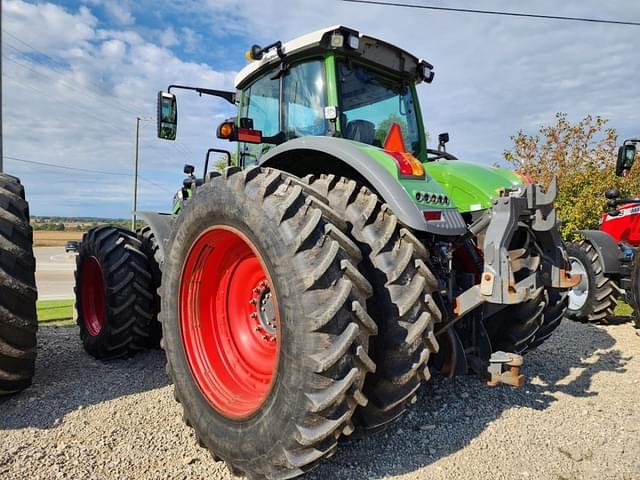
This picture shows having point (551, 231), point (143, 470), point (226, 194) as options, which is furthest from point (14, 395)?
point (551, 231)

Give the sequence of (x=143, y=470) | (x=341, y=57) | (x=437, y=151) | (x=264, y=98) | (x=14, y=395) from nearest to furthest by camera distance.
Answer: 1. (x=143, y=470)
2. (x=14, y=395)
3. (x=341, y=57)
4. (x=264, y=98)
5. (x=437, y=151)

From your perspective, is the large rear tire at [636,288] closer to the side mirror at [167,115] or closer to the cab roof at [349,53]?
the cab roof at [349,53]

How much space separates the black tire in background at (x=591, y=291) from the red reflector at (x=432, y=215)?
4.69 metres

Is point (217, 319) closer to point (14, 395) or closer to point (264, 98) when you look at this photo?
point (14, 395)

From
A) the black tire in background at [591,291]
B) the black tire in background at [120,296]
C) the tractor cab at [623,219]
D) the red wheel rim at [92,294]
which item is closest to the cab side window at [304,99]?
the black tire in background at [120,296]

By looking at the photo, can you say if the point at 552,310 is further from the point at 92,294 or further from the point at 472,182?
the point at 92,294

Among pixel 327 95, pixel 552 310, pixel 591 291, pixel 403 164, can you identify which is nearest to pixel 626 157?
pixel 591 291

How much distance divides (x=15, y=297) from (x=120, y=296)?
43.4 inches

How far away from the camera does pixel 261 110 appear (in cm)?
372

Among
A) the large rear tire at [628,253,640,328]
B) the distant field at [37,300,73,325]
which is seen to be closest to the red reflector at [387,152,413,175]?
the large rear tire at [628,253,640,328]

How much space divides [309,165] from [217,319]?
114 centimetres

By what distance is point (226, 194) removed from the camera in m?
2.24

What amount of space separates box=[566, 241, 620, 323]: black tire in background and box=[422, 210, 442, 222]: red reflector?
4.69 metres

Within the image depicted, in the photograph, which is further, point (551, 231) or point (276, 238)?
point (551, 231)
